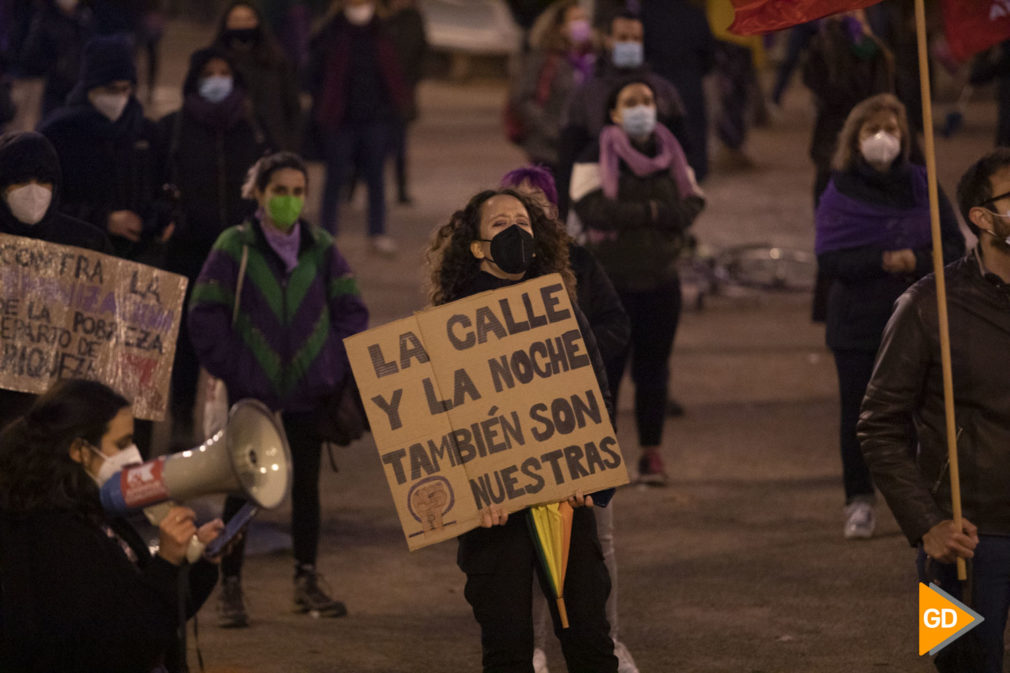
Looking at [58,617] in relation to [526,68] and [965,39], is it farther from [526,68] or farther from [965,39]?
[526,68]

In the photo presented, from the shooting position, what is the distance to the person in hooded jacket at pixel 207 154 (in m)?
8.90

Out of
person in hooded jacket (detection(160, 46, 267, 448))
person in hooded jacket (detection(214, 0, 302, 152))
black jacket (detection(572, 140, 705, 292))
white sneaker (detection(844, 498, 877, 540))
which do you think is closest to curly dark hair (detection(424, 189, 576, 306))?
black jacket (detection(572, 140, 705, 292))

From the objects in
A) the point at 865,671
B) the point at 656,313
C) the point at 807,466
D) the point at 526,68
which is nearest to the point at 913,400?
the point at 865,671

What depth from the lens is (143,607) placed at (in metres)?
4.66

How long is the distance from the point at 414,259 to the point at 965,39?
29.1 ft

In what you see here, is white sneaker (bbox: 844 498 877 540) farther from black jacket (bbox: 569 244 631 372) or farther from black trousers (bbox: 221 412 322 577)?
black trousers (bbox: 221 412 322 577)

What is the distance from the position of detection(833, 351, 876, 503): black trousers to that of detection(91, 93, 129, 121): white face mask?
3732 mm

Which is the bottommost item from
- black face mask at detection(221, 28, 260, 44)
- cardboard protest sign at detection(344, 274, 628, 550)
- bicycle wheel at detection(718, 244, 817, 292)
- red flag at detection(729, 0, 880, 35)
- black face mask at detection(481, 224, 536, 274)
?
bicycle wheel at detection(718, 244, 817, 292)

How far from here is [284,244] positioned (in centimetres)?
714

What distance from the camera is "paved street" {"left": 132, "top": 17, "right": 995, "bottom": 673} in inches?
264

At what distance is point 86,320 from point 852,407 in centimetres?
348

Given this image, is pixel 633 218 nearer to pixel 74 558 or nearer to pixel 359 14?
pixel 74 558

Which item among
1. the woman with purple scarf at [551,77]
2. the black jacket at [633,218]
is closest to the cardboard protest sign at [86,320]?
the black jacket at [633,218]

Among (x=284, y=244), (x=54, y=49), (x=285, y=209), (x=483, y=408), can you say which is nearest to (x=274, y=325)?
(x=284, y=244)
